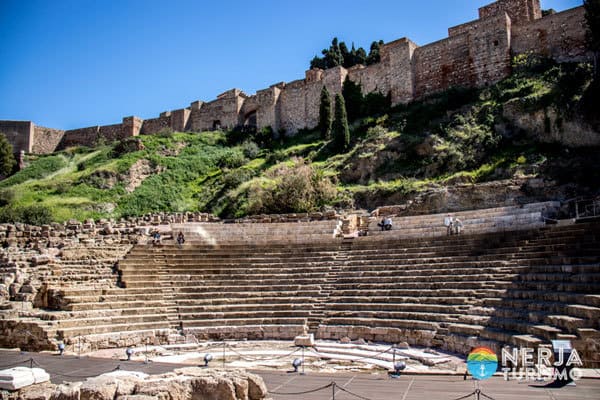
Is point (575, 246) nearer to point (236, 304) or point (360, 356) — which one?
point (360, 356)

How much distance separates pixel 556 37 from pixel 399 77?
1007 centimetres

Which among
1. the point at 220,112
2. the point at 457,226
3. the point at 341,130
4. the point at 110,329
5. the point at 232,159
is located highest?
the point at 220,112

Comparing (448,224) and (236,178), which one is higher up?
(236,178)

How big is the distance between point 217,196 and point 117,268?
1674 centimetres

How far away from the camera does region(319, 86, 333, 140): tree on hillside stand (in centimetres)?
3612

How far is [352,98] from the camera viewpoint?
37.5 metres

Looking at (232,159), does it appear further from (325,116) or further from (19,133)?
(19,133)

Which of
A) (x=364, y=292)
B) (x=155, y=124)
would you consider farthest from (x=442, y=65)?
(x=155, y=124)

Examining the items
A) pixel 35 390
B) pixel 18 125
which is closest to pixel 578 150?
pixel 35 390

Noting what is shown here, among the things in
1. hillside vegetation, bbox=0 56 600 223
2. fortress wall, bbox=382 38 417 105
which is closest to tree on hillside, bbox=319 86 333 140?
hillside vegetation, bbox=0 56 600 223

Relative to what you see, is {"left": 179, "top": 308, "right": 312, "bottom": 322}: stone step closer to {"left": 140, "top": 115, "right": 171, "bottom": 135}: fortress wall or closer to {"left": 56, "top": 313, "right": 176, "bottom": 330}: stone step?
{"left": 56, "top": 313, "right": 176, "bottom": 330}: stone step

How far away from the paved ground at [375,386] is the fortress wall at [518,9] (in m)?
28.1

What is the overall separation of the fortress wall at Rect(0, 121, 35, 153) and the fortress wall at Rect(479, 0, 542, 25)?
4053 cm

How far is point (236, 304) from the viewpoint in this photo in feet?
47.7
